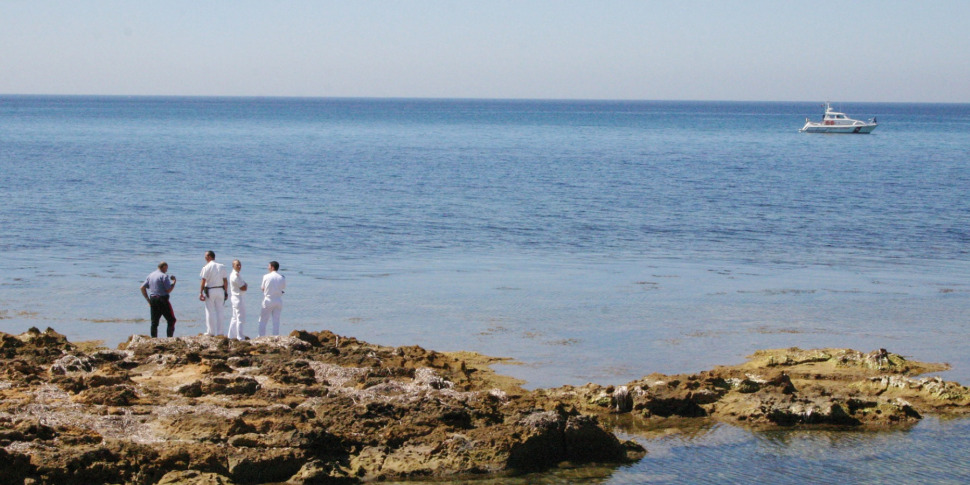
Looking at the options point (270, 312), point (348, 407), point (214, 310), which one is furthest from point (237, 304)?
point (348, 407)

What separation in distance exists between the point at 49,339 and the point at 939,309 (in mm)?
16606

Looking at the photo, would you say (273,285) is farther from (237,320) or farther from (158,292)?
(158,292)

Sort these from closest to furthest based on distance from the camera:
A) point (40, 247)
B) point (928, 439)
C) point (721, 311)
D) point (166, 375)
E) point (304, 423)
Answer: point (304, 423) → point (928, 439) → point (166, 375) → point (721, 311) → point (40, 247)

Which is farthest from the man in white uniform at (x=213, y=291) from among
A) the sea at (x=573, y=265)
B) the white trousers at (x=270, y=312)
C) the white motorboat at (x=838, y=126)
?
the white motorboat at (x=838, y=126)

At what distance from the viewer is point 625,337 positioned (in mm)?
17094

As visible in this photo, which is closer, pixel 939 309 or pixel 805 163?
pixel 939 309

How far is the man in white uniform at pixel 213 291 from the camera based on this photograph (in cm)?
1547

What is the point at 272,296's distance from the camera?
15633mm

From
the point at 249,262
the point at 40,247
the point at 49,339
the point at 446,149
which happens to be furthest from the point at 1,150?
the point at 49,339

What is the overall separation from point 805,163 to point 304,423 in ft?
203

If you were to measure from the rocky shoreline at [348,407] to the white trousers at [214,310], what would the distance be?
81 cm

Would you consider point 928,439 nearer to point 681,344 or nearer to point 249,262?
point 681,344

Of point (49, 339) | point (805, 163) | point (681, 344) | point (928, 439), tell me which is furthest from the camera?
point (805, 163)

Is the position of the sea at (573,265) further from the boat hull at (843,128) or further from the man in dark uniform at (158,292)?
the boat hull at (843,128)
